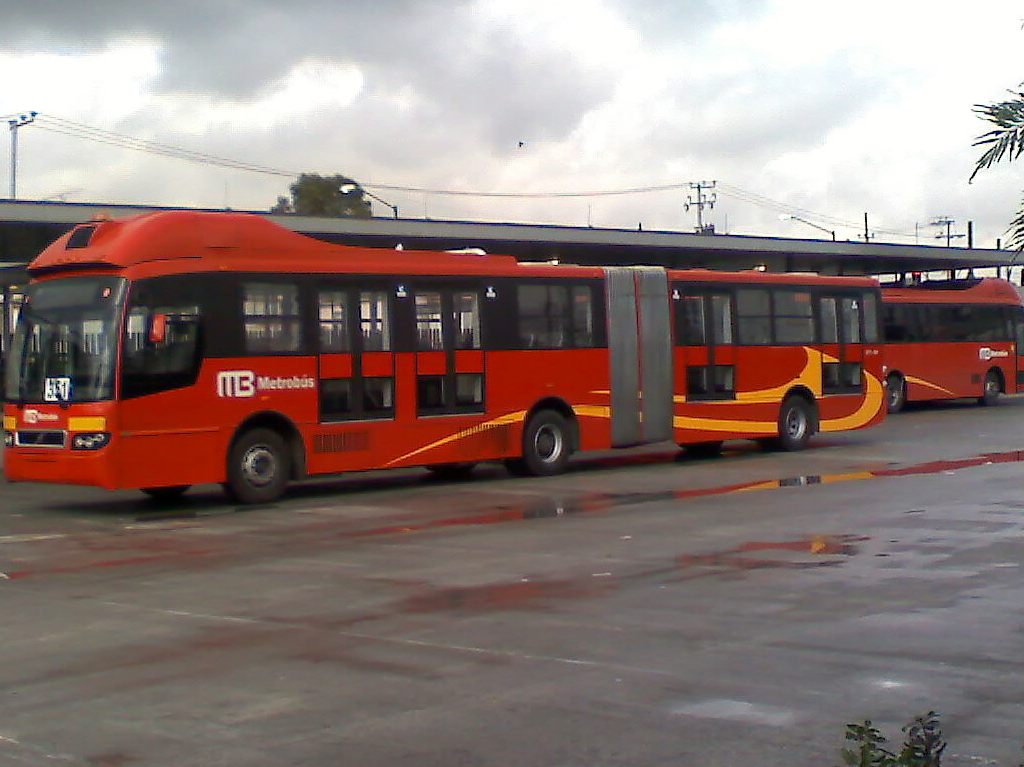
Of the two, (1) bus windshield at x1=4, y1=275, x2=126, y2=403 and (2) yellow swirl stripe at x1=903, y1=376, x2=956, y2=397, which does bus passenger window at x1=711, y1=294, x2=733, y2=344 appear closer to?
(1) bus windshield at x1=4, y1=275, x2=126, y2=403

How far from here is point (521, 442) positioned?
2259 cm

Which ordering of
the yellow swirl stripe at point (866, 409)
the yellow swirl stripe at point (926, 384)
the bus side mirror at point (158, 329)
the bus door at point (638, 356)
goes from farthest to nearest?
the yellow swirl stripe at point (926, 384) < the yellow swirl stripe at point (866, 409) < the bus door at point (638, 356) < the bus side mirror at point (158, 329)

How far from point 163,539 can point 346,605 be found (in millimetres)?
5235

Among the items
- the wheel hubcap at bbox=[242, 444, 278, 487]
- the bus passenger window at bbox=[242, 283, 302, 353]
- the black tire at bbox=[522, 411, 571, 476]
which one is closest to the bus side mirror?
the bus passenger window at bbox=[242, 283, 302, 353]

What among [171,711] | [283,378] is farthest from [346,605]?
[283,378]

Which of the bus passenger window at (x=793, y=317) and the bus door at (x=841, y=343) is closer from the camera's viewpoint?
the bus passenger window at (x=793, y=317)

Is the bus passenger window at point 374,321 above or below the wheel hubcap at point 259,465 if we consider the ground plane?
above

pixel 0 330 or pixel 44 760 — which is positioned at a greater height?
pixel 0 330

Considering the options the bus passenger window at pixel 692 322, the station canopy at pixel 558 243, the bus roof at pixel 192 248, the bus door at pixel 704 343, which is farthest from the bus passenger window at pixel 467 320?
the station canopy at pixel 558 243

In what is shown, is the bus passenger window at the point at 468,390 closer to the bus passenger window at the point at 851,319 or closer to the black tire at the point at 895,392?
the bus passenger window at the point at 851,319

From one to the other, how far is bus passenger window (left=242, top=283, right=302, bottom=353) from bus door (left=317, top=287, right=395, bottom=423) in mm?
401

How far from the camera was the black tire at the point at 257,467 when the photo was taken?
19031 mm

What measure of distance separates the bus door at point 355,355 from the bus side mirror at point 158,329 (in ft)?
7.72

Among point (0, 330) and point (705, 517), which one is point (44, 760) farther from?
point (0, 330)
